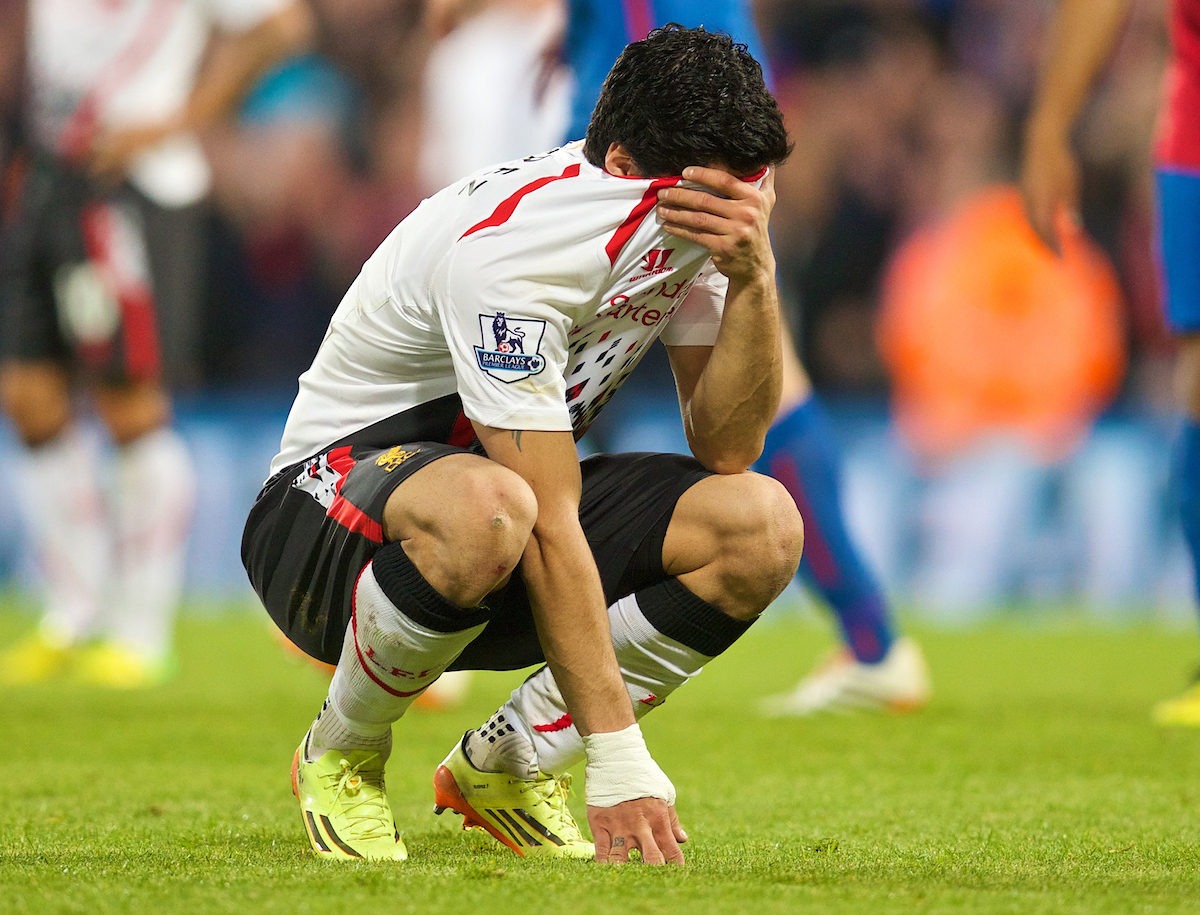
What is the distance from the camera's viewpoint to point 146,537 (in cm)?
515

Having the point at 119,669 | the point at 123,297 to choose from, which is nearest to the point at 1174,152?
the point at 123,297

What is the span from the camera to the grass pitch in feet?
5.62

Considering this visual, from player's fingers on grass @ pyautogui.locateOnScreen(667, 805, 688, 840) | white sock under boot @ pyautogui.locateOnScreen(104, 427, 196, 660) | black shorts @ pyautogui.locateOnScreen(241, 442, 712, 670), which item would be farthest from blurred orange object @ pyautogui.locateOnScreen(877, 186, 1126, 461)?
player's fingers on grass @ pyautogui.locateOnScreen(667, 805, 688, 840)

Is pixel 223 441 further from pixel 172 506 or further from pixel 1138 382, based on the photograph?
pixel 1138 382

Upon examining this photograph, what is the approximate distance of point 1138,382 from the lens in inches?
321

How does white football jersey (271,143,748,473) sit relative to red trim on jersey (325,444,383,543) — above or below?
above

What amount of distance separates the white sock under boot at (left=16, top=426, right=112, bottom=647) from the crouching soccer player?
3.09 m

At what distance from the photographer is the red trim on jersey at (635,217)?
1.96 meters

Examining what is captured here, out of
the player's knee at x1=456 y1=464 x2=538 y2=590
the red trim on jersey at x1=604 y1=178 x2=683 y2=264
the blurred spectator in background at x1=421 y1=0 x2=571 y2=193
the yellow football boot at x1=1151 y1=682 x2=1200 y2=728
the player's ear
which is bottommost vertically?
the yellow football boot at x1=1151 y1=682 x2=1200 y2=728

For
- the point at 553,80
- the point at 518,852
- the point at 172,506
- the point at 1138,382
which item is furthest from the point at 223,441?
the point at 518,852

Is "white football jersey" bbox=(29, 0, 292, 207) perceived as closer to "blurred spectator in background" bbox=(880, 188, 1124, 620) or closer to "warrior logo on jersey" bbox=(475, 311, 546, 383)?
"warrior logo on jersey" bbox=(475, 311, 546, 383)

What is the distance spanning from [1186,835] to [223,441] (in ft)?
21.6

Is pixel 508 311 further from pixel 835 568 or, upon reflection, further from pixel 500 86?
pixel 500 86

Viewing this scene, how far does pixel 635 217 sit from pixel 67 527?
374cm
